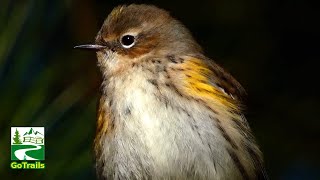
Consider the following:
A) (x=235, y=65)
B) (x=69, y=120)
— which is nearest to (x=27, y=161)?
(x=69, y=120)

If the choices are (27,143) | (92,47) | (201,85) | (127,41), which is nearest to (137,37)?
(127,41)

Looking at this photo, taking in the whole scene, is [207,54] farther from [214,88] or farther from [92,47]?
[92,47]

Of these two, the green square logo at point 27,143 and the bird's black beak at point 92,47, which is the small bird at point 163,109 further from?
the green square logo at point 27,143

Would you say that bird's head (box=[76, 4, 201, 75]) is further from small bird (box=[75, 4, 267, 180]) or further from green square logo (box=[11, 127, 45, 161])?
green square logo (box=[11, 127, 45, 161])

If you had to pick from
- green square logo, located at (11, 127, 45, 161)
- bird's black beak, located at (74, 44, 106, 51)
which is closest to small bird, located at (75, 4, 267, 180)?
bird's black beak, located at (74, 44, 106, 51)

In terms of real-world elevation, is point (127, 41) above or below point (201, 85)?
above

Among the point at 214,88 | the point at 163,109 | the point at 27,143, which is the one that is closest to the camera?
the point at 163,109
